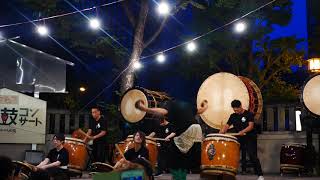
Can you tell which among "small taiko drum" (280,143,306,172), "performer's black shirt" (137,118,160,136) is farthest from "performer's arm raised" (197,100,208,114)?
"small taiko drum" (280,143,306,172)

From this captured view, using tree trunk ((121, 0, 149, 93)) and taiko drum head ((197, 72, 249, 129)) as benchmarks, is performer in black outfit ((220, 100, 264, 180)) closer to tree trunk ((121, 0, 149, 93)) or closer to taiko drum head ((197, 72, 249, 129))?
taiko drum head ((197, 72, 249, 129))

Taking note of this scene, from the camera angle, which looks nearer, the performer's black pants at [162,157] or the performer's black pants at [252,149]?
the performer's black pants at [252,149]

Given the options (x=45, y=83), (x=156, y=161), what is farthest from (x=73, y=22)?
(x=156, y=161)

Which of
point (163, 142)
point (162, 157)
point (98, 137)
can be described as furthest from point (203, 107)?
point (98, 137)

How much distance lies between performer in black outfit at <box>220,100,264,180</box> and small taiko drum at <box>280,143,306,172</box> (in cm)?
258

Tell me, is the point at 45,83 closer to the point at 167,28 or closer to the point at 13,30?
the point at 13,30

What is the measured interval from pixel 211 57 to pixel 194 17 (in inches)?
70.0

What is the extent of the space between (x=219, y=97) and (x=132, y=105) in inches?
107

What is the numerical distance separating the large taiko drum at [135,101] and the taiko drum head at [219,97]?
1607mm

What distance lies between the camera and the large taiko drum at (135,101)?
44.0 ft

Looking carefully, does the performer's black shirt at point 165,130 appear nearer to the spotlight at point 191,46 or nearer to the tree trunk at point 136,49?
the tree trunk at point 136,49

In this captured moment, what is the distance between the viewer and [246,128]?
989cm

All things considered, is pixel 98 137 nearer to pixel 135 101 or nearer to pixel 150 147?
pixel 150 147

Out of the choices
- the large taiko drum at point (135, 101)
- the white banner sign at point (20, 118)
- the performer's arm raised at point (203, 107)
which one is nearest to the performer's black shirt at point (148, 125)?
the large taiko drum at point (135, 101)
